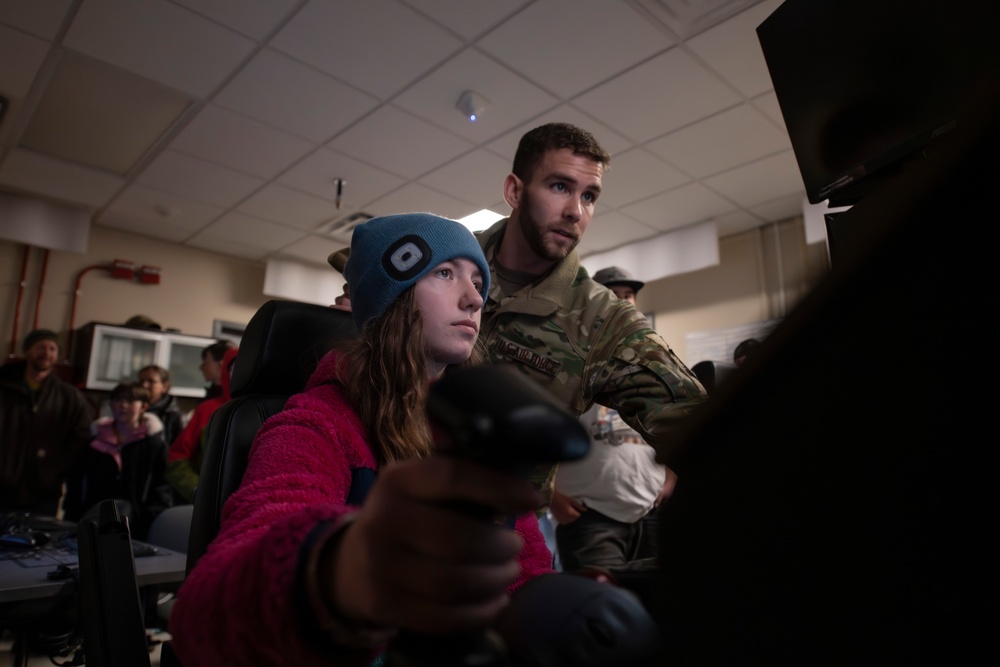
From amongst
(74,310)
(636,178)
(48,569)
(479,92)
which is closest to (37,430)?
(74,310)

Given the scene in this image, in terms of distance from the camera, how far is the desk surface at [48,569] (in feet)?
4.17

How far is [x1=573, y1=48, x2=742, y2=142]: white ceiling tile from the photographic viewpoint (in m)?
2.93

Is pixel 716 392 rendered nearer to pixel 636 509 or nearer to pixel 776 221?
pixel 636 509

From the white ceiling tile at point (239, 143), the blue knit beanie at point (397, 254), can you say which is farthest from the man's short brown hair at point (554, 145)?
the white ceiling tile at point (239, 143)

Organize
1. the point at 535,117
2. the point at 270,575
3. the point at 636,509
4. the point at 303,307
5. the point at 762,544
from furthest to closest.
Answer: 1. the point at 535,117
2. the point at 636,509
3. the point at 303,307
4. the point at 270,575
5. the point at 762,544

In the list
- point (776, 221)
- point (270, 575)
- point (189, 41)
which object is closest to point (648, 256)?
point (776, 221)

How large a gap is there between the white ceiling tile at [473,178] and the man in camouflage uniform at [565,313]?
2048mm

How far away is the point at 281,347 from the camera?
1146 mm

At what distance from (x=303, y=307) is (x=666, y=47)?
2339mm

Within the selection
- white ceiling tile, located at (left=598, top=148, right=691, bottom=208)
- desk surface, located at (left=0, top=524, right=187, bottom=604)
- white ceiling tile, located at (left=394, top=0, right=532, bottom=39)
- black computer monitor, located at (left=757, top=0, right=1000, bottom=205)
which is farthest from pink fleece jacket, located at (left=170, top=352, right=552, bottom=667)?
white ceiling tile, located at (left=598, top=148, right=691, bottom=208)

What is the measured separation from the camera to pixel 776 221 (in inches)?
190

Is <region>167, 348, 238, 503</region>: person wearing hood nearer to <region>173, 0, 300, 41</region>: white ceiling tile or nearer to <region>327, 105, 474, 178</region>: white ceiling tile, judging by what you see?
<region>173, 0, 300, 41</region>: white ceiling tile

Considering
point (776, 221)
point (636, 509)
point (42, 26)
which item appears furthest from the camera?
point (776, 221)

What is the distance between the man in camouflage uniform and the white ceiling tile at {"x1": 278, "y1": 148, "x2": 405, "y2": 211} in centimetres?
240
